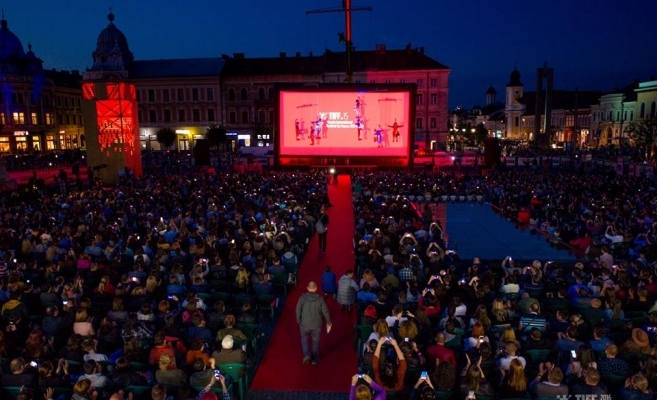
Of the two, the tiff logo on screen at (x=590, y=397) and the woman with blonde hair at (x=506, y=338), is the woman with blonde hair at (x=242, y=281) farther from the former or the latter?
the tiff logo on screen at (x=590, y=397)

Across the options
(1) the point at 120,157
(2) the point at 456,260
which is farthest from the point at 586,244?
A: (1) the point at 120,157

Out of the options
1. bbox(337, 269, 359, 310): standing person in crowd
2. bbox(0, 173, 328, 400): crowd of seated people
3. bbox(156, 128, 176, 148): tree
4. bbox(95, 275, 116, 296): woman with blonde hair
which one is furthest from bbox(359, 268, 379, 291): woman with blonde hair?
bbox(156, 128, 176, 148): tree

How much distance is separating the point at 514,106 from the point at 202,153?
84.9m

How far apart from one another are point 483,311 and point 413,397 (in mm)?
2174

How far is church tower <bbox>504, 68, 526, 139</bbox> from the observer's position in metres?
111

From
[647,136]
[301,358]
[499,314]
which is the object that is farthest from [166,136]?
[499,314]

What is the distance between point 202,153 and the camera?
141ft

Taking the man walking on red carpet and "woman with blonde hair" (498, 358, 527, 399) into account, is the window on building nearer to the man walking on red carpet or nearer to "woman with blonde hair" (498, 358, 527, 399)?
the man walking on red carpet

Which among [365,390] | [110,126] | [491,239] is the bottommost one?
[491,239]

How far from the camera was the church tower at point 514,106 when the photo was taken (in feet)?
363

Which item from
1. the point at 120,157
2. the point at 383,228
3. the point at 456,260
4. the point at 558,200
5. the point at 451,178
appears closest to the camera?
the point at 456,260

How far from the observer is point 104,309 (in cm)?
905

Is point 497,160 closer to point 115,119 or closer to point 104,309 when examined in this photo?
point 115,119

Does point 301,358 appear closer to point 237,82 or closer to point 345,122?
point 345,122
